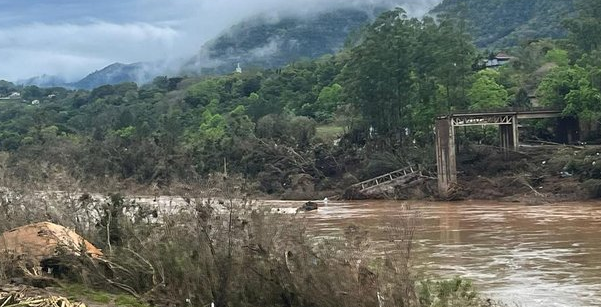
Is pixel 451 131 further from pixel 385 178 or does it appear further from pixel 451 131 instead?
pixel 385 178

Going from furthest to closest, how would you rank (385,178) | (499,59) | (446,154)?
1. (499,59)
2. (385,178)
3. (446,154)

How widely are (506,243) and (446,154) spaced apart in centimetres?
1954

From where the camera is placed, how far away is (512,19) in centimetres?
17388

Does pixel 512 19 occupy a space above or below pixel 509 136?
above

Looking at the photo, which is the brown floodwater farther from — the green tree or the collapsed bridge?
the green tree

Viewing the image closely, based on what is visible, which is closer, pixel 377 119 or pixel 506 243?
pixel 506 243

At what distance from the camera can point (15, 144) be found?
83.8m

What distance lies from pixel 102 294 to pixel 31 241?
2143 millimetres

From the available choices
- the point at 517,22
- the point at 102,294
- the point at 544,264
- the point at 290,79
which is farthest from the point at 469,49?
the point at 517,22

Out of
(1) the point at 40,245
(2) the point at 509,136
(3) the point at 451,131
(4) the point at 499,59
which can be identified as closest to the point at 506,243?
(1) the point at 40,245

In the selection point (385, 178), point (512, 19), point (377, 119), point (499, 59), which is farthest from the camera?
point (512, 19)

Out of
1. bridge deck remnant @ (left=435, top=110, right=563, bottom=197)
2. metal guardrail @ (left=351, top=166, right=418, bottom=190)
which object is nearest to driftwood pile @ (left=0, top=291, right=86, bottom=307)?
bridge deck remnant @ (left=435, top=110, right=563, bottom=197)

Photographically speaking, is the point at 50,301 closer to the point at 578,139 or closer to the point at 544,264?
the point at 544,264

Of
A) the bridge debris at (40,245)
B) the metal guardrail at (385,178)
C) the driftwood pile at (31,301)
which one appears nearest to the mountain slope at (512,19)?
the metal guardrail at (385,178)
